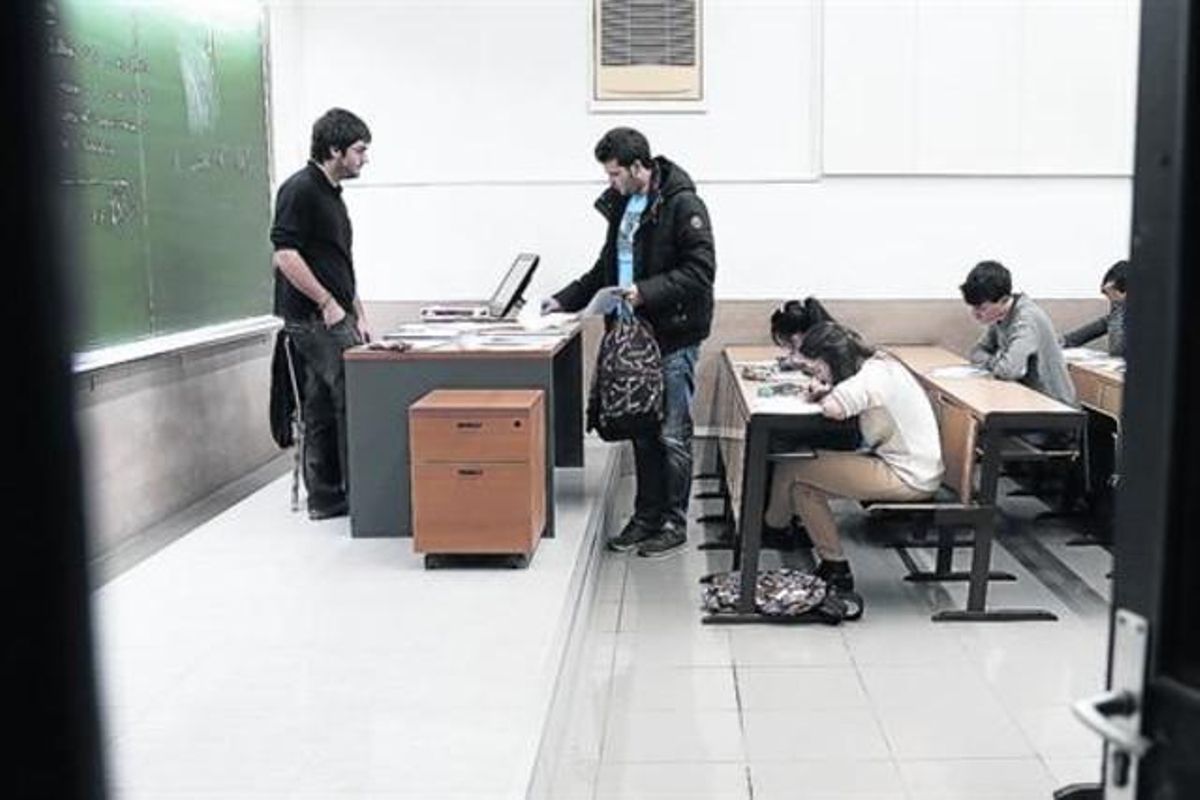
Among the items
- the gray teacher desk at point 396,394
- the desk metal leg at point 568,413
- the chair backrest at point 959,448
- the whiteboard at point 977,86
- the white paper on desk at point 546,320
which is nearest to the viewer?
the chair backrest at point 959,448

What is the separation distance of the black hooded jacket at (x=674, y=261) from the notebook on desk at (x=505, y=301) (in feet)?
3.16

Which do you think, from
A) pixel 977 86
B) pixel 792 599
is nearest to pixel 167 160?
pixel 792 599

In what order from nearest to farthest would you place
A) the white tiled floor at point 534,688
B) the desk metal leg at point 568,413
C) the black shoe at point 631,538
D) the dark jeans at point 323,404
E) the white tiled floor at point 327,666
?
the white tiled floor at point 327,666 < the white tiled floor at point 534,688 < the dark jeans at point 323,404 < the black shoe at point 631,538 < the desk metal leg at point 568,413

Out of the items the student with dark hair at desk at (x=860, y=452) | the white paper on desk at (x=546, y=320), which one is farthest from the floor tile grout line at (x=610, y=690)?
the white paper on desk at (x=546, y=320)

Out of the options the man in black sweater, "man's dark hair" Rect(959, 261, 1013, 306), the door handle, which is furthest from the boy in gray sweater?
the door handle

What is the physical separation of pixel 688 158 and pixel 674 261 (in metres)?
1.80

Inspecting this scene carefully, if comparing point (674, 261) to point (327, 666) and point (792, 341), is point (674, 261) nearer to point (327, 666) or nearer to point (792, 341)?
point (792, 341)

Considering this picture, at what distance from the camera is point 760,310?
621 cm

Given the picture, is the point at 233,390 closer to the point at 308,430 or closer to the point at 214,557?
the point at 308,430

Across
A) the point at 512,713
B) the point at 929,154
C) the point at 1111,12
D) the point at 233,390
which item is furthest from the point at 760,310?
the point at 512,713

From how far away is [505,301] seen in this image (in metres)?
5.40

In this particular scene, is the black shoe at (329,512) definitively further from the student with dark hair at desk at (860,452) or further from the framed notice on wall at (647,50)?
the framed notice on wall at (647,50)

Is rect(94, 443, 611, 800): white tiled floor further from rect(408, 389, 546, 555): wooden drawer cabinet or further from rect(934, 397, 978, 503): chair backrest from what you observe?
rect(934, 397, 978, 503): chair backrest

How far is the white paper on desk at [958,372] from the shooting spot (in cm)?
483
